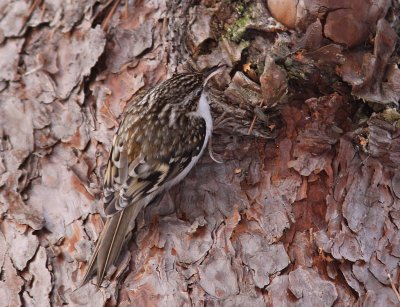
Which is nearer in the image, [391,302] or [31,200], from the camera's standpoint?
[391,302]

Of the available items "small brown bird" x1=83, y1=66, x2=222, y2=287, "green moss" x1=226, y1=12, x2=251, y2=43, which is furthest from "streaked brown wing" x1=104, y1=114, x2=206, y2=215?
"green moss" x1=226, y1=12, x2=251, y2=43

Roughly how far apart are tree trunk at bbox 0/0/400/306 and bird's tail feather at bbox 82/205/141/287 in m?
0.03

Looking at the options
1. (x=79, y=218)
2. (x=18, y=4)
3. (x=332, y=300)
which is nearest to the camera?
(x=332, y=300)

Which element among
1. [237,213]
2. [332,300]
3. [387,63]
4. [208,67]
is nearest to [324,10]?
[387,63]

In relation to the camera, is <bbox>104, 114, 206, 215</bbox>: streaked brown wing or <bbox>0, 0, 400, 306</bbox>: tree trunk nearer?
<bbox>0, 0, 400, 306</bbox>: tree trunk

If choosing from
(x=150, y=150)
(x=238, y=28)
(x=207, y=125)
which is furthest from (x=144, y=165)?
(x=238, y=28)

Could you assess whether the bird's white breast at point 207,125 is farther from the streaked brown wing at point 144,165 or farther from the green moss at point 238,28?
the green moss at point 238,28

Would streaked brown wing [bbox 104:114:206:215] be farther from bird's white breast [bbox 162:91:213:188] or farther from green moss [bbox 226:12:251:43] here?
green moss [bbox 226:12:251:43]

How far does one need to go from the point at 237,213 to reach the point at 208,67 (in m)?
0.50

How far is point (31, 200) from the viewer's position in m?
2.01

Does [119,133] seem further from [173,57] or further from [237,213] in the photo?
[237,213]

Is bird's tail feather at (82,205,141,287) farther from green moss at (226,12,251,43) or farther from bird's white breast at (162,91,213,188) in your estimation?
green moss at (226,12,251,43)

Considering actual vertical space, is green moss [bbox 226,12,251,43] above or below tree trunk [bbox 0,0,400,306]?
above

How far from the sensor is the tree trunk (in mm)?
1871
